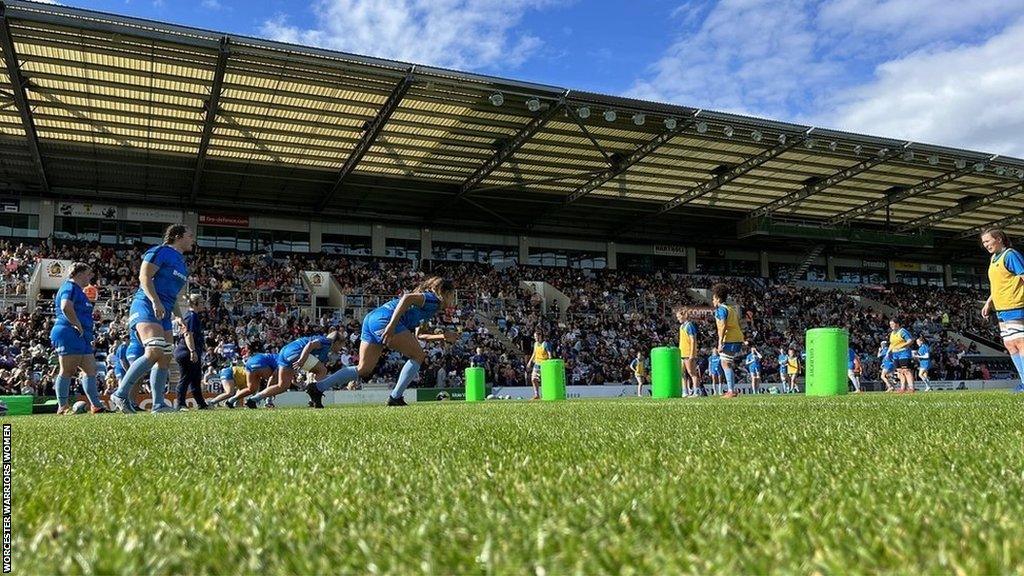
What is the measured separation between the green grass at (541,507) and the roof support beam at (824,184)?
29664mm

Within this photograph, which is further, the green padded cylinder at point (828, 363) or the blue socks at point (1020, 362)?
the green padded cylinder at point (828, 363)

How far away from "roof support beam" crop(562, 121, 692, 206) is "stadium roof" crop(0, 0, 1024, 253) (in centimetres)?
8

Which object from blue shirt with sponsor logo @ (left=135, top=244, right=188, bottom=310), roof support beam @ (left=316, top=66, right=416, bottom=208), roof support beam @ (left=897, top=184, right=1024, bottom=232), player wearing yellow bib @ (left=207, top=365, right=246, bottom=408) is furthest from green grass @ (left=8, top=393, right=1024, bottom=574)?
roof support beam @ (left=897, top=184, right=1024, bottom=232)

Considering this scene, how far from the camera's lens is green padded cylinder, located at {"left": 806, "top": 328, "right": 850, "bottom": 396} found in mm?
13008

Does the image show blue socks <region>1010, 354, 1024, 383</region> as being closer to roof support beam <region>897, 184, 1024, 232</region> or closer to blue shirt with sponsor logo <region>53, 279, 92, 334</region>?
blue shirt with sponsor logo <region>53, 279, 92, 334</region>

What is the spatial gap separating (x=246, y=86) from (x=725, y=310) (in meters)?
15.3

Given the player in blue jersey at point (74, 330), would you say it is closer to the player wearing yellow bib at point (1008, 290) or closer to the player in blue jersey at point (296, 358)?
the player in blue jersey at point (296, 358)

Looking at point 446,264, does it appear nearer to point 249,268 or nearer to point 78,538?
point 249,268

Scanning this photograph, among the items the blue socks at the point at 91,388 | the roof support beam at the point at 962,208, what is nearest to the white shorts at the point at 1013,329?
the blue socks at the point at 91,388

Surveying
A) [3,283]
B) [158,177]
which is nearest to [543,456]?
[3,283]

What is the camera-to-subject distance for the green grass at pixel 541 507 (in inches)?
45.9

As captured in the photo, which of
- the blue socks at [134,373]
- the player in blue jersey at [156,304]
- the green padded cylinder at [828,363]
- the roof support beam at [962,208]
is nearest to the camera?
A: the player in blue jersey at [156,304]

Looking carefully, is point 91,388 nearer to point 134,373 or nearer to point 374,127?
point 134,373

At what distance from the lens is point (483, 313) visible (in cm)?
3222
